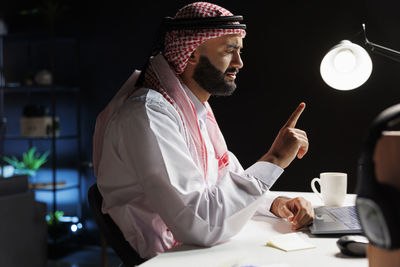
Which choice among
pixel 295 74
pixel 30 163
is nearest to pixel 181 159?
pixel 295 74

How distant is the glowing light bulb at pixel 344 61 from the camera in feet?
5.55

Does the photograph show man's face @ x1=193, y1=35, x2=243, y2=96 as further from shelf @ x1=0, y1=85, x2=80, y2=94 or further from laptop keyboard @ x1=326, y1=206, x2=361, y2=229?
shelf @ x1=0, y1=85, x2=80, y2=94

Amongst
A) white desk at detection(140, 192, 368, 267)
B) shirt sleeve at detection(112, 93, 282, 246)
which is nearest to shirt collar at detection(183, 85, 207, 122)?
shirt sleeve at detection(112, 93, 282, 246)

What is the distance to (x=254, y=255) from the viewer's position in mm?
1022

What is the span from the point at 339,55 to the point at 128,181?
3.38 feet

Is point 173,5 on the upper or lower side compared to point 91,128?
upper

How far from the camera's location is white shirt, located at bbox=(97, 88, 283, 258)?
1132 mm

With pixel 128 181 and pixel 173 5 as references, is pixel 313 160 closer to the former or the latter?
pixel 173 5

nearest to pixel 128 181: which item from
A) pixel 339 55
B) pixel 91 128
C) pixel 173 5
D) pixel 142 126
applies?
pixel 142 126

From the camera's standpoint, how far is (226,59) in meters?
1.63

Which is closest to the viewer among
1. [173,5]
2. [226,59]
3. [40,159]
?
[226,59]

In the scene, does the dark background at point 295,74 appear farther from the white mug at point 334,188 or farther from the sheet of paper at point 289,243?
the sheet of paper at point 289,243

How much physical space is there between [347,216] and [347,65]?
2.41 feet

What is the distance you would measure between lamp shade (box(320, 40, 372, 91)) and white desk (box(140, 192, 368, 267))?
82cm
